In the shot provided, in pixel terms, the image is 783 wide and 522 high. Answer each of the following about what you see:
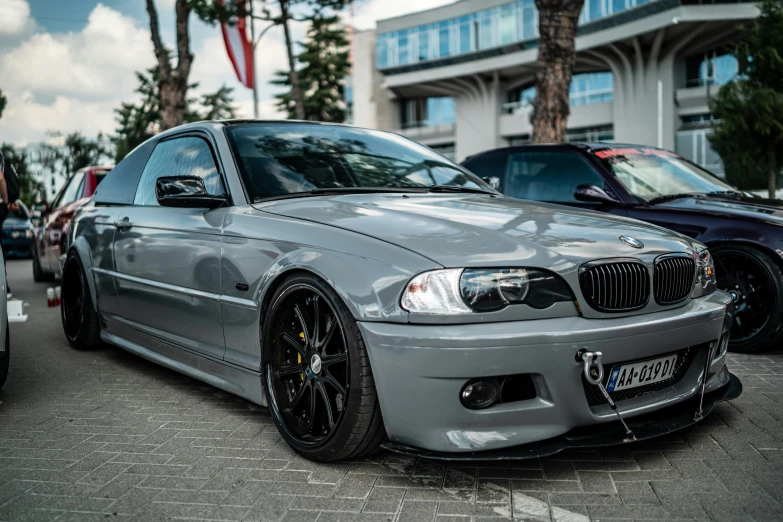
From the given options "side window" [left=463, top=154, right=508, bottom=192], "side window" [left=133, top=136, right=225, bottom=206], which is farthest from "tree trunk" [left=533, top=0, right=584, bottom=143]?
"side window" [left=133, top=136, right=225, bottom=206]

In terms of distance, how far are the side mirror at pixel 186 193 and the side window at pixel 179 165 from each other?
11cm

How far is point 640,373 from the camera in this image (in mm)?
3225

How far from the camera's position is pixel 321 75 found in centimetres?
5912

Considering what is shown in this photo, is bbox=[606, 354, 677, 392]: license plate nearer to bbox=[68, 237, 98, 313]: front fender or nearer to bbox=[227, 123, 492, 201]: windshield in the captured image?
bbox=[227, 123, 492, 201]: windshield

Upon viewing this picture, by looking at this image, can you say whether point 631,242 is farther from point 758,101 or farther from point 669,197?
point 758,101

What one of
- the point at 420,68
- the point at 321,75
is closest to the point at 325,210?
the point at 420,68

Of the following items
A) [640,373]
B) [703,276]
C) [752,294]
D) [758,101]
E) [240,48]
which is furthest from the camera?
[240,48]

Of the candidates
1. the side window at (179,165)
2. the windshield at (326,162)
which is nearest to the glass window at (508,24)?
the side window at (179,165)

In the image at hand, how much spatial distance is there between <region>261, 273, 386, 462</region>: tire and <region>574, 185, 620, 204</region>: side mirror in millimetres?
3466

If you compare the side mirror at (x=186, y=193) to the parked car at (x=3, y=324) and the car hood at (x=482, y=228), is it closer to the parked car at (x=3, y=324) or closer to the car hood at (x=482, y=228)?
the car hood at (x=482, y=228)

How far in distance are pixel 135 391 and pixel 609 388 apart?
2987 millimetres

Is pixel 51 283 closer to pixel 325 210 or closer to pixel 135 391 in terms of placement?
pixel 135 391

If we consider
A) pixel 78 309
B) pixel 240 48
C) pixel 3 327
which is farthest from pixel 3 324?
pixel 240 48

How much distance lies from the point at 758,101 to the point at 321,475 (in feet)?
66.5
